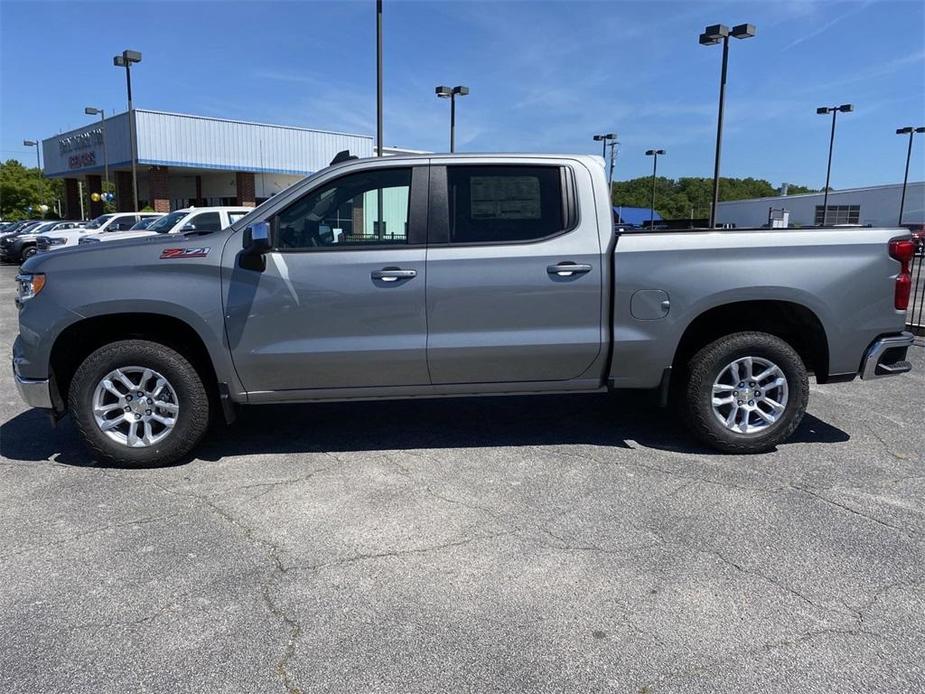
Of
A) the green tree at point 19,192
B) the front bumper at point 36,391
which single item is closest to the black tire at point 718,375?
the front bumper at point 36,391

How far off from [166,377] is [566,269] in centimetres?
265

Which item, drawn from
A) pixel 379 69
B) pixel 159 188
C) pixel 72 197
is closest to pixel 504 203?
pixel 379 69

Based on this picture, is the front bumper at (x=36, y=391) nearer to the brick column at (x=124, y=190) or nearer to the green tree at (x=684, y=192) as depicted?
the brick column at (x=124, y=190)

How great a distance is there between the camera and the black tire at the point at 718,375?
485 cm

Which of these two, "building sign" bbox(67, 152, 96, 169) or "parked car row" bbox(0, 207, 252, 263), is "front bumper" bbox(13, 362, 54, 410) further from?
"building sign" bbox(67, 152, 96, 169)

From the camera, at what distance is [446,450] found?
5094 mm

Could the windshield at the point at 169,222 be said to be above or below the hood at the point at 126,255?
above

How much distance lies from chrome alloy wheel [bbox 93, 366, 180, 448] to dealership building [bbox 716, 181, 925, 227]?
53525 mm

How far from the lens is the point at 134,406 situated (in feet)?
15.3

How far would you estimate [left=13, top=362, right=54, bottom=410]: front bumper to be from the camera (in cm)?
459

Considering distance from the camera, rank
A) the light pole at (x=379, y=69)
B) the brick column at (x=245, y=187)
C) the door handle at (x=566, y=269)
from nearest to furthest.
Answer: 1. the door handle at (x=566, y=269)
2. the light pole at (x=379, y=69)
3. the brick column at (x=245, y=187)

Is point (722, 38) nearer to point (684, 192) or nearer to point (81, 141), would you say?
point (81, 141)

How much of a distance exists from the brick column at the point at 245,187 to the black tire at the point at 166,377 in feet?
122

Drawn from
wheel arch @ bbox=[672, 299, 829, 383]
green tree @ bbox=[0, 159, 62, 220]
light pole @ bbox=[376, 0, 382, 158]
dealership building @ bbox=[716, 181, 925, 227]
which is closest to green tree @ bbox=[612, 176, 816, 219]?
dealership building @ bbox=[716, 181, 925, 227]
